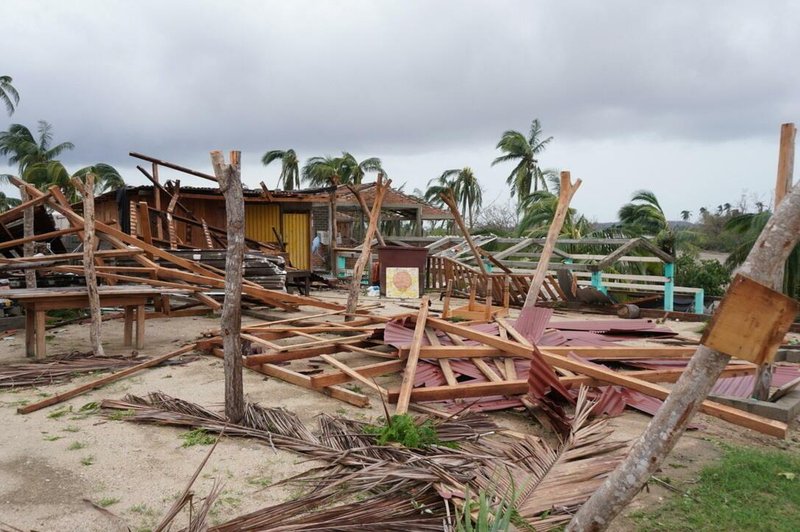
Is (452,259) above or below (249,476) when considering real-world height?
above

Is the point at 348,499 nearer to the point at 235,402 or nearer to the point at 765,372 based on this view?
the point at 235,402

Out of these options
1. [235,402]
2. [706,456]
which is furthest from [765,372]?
[235,402]

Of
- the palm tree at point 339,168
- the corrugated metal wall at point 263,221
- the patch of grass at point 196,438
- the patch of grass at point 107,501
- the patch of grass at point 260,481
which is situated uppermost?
the palm tree at point 339,168

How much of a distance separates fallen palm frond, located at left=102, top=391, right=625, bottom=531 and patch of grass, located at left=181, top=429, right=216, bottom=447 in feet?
0.24

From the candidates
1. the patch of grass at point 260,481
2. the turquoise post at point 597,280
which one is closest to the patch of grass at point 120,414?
the patch of grass at point 260,481

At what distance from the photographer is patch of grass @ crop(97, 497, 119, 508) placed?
3460mm

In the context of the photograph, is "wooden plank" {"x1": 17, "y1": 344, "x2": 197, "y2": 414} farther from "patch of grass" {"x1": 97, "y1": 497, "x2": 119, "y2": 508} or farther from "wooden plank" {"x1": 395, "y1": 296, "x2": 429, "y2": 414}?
"wooden plank" {"x1": 395, "y1": 296, "x2": 429, "y2": 414}

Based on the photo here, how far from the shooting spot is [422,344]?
6.69m

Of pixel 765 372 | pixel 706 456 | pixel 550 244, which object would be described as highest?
pixel 550 244

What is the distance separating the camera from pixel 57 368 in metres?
6.45

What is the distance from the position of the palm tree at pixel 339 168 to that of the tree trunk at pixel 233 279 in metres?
35.6

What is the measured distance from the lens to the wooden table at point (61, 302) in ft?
22.7

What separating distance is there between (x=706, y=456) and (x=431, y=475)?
7.10ft

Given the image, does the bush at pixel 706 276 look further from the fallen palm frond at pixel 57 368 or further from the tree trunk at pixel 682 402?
the tree trunk at pixel 682 402
